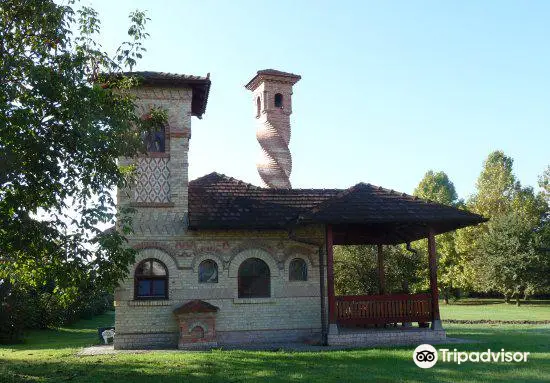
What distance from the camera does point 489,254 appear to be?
3712 cm

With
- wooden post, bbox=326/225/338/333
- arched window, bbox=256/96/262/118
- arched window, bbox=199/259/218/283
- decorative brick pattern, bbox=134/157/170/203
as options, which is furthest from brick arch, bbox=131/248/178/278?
arched window, bbox=256/96/262/118

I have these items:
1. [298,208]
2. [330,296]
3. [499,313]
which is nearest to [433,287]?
[330,296]

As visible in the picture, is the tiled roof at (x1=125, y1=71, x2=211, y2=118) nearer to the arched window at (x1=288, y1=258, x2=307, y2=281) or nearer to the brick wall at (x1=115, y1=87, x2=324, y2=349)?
the brick wall at (x1=115, y1=87, x2=324, y2=349)

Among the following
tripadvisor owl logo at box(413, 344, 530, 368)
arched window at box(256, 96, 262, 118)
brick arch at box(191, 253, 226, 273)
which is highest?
arched window at box(256, 96, 262, 118)

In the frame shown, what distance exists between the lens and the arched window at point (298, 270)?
16219 millimetres

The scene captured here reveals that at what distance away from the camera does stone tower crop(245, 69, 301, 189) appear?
2120cm

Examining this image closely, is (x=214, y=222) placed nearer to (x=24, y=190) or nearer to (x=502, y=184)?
(x=24, y=190)

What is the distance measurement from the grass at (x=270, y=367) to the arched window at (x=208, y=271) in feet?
8.30

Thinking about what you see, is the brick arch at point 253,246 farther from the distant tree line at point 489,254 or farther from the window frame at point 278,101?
the distant tree line at point 489,254

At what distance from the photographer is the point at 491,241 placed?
37.2 m

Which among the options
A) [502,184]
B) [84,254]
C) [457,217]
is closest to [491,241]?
[502,184]

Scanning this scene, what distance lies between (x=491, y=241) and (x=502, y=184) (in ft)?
20.5

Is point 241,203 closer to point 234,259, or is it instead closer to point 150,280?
point 234,259

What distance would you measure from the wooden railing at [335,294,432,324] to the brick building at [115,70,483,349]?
3 cm
